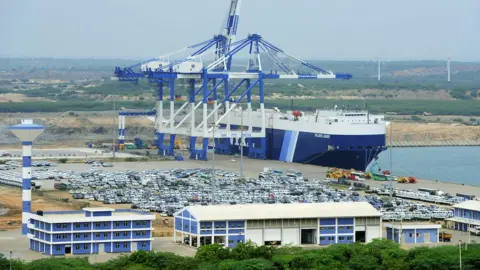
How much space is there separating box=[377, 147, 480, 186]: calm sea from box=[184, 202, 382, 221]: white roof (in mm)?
16147

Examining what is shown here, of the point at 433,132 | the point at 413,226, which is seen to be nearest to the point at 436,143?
the point at 433,132

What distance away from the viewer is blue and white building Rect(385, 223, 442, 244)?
34375 mm

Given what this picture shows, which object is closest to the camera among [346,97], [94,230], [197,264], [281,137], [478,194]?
[197,264]

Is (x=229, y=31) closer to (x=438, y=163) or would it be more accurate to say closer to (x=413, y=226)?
(x=438, y=163)

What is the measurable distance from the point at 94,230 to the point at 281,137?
84.3 feet

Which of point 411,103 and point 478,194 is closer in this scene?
point 478,194

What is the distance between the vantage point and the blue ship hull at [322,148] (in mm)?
53719

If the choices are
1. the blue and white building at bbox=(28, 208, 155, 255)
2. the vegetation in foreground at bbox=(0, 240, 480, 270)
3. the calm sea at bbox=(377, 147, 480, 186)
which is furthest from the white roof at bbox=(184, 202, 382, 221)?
the calm sea at bbox=(377, 147, 480, 186)

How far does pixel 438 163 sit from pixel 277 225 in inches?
1126

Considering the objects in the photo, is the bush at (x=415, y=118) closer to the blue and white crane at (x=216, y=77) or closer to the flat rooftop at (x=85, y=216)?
the blue and white crane at (x=216, y=77)

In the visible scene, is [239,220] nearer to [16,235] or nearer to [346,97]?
[16,235]

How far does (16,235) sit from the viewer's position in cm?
3547

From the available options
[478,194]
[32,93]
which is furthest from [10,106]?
[478,194]

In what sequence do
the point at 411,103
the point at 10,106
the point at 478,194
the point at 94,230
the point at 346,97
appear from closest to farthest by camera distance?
the point at 94,230 → the point at 478,194 → the point at 10,106 → the point at 411,103 → the point at 346,97
